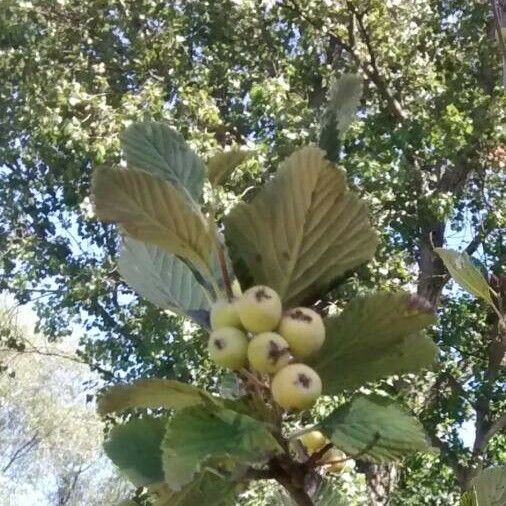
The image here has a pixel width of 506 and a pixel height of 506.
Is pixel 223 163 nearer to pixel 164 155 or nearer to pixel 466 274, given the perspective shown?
pixel 164 155

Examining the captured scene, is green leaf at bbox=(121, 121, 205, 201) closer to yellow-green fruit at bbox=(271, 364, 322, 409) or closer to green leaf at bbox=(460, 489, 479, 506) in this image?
yellow-green fruit at bbox=(271, 364, 322, 409)

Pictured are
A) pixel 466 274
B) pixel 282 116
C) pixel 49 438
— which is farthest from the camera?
pixel 49 438

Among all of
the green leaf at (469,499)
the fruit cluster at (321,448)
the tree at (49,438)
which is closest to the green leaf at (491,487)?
the green leaf at (469,499)

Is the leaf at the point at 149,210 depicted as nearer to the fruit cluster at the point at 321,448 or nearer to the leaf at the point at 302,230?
the leaf at the point at 302,230

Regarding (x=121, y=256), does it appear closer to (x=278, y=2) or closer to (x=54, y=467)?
(x=278, y=2)

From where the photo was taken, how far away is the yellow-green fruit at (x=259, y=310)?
513 mm

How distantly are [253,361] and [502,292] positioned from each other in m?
0.49

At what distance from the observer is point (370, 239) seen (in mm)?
532

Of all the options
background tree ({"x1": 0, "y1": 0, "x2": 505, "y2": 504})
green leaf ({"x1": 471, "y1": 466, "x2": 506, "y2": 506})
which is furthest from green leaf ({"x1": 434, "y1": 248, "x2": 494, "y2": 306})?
background tree ({"x1": 0, "y1": 0, "x2": 505, "y2": 504})

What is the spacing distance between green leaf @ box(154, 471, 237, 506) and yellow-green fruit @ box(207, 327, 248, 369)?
0.20ft

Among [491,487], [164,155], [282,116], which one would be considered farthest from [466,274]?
[282,116]

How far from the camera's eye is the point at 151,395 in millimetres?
533

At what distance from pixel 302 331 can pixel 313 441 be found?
3.3 inches

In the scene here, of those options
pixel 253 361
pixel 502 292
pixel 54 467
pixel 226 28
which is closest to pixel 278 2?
pixel 226 28
